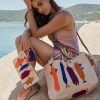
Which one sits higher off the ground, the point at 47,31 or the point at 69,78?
the point at 47,31

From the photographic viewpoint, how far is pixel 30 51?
2.83 meters

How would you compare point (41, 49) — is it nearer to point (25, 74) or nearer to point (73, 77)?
point (25, 74)

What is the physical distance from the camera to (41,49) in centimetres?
288

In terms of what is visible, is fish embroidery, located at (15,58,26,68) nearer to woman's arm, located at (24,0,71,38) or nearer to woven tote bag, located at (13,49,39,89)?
woven tote bag, located at (13,49,39,89)

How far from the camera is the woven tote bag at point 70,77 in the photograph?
8.96 ft

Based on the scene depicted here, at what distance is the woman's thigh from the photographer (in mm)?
2879

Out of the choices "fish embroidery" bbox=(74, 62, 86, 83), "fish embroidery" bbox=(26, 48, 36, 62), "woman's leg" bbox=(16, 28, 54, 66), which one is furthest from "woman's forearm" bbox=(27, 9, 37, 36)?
"fish embroidery" bbox=(74, 62, 86, 83)

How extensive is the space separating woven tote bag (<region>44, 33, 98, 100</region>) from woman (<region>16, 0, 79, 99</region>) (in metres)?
0.11

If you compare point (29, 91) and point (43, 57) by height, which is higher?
point (43, 57)

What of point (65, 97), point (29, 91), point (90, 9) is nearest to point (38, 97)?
point (29, 91)

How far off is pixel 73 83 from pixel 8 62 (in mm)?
2665

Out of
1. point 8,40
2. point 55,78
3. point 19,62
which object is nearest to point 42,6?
point 19,62

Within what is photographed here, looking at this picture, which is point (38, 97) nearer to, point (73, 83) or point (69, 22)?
point (73, 83)

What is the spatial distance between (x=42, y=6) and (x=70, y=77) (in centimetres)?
68
